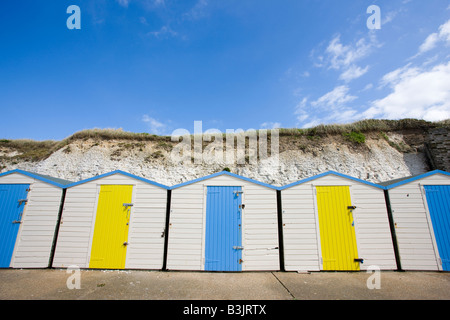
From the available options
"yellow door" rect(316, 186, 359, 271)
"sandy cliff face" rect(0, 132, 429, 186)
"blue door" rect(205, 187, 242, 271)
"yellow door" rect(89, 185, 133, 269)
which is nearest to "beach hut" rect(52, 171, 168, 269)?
"yellow door" rect(89, 185, 133, 269)

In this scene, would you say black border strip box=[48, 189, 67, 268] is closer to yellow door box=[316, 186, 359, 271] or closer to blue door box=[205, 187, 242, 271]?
blue door box=[205, 187, 242, 271]

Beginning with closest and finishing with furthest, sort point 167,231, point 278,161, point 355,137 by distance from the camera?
point 167,231 < point 278,161 < point 355,137

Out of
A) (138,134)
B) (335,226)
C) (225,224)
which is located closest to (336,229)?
(335,226)

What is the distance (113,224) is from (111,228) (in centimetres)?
15

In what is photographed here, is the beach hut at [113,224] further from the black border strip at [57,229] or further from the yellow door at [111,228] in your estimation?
the black border strip at [57,229]

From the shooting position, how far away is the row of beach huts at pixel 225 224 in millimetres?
7141

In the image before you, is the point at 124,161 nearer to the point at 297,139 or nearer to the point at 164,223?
the point at 164,223

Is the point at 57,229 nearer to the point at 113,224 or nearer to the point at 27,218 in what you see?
the point at 27,218

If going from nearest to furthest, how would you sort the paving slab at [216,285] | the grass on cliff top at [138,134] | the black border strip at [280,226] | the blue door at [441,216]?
the paving slab at [216,285] → the blue door at [441,216] → the black border strip at [280,226] → the grass on cliff top at [138,134]

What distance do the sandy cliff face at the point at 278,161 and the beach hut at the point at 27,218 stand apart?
7.67 meters

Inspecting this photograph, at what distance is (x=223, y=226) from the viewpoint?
7.38 m

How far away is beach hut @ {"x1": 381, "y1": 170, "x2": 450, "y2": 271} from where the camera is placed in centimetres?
709

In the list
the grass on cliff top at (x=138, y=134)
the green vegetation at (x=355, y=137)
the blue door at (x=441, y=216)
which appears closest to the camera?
the blue door at (x=441, y=216)

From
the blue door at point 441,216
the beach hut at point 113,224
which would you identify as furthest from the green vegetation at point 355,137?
the beach hut at point 113,224
